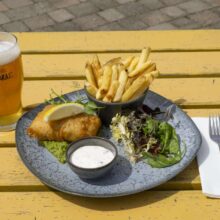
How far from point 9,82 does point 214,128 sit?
0.61m

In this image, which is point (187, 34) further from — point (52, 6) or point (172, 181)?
point (52, 6)

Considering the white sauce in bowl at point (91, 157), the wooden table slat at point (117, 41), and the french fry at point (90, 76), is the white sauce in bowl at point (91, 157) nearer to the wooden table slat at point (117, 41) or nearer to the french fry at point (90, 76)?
the french fry at point (90, 76)

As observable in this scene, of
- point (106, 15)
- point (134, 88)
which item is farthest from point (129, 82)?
point (106, 15)

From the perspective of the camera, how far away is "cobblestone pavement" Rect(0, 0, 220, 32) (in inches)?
156

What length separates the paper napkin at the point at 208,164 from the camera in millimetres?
1378

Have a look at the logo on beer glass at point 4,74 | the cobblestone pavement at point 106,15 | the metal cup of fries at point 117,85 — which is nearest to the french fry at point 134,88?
the metal cup of fries at point 117,85

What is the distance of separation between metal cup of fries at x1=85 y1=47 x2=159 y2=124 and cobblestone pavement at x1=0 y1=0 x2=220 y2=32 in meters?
2.36

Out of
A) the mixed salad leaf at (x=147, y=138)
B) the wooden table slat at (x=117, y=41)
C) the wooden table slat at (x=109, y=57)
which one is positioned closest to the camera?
the mixed salad leaf at (x=147, y=138)

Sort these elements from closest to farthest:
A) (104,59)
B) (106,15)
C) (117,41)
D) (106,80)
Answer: (106,80), (104,59), (117,41), (106,15)

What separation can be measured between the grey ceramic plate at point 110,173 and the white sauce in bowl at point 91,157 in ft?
0.11

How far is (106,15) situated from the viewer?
412 centimetres

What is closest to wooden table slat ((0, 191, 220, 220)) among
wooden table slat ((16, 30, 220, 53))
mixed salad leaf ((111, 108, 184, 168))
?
mixed salad leaf ((111, 108, 184, 168))

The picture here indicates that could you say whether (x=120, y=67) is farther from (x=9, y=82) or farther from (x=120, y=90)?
(x=9, y=82)

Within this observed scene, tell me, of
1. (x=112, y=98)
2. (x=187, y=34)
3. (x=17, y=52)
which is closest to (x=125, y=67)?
(x=112, y=98)
